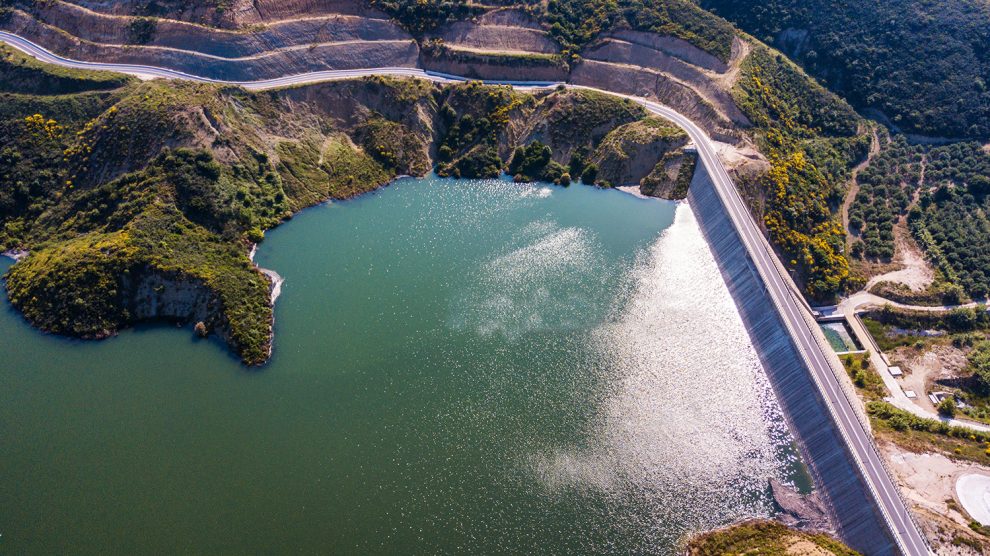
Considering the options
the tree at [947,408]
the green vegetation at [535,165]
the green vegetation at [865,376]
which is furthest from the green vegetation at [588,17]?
the tree at [947,408]

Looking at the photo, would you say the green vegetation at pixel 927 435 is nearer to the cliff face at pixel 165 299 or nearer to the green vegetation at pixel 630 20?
the cliff face at pixel 165 299

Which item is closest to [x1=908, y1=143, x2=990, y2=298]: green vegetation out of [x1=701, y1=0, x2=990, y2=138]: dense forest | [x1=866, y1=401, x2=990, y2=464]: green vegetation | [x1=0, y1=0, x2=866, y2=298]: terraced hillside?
[x1=701, y1=0, x2=990, y2=138]: dense forest

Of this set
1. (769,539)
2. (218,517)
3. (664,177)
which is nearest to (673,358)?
(769,539)

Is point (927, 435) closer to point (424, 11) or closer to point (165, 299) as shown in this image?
point (165, 299)

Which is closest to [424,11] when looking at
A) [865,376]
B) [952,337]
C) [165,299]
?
[165,299]

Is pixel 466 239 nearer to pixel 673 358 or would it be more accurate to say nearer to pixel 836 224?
pixel 673 358

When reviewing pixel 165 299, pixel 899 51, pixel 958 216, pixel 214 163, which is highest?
pixel 899 51
